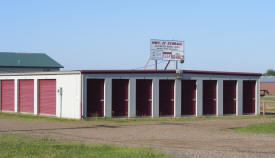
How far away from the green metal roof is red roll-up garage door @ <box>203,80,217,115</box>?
3609 centimetres

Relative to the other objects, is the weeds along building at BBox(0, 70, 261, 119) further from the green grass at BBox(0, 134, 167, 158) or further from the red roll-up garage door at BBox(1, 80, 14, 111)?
the green grass at BBox(0, 134, 167, 158)

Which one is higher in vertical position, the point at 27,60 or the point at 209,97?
the point at 27,60

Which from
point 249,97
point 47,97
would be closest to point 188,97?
point 249,97

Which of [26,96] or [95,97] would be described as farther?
[26,96]

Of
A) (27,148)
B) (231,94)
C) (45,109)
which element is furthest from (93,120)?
(27,148)

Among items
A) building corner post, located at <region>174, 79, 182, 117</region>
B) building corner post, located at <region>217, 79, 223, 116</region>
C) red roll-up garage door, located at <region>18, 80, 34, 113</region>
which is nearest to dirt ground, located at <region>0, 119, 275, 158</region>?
building corner post, located at <region>174, 79, 182, 117</region>

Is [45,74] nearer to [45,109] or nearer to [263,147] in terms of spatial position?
[45,109]

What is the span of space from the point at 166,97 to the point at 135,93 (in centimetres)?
257

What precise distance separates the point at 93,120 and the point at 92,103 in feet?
5.11

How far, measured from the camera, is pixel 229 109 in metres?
36.6

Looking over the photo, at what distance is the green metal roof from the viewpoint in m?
65.0

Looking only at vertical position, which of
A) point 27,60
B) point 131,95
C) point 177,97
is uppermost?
point 27,60

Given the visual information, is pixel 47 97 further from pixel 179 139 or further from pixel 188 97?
pixel 179 139

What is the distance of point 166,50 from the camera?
38688 millimetres
